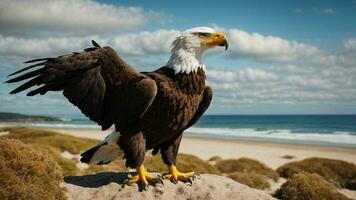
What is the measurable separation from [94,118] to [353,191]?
39.6 feet

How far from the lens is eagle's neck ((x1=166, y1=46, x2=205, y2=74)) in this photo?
18.8ft

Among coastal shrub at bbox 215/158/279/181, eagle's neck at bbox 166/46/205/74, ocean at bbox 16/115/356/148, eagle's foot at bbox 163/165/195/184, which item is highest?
eagle's neck at bbox 166/46/205/74

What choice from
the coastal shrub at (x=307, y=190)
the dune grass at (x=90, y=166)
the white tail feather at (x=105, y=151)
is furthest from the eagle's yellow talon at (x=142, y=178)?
the coastal shrub at (x=307, y=190)

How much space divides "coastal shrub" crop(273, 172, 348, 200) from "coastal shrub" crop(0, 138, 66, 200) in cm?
666

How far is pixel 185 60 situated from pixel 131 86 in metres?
0.85

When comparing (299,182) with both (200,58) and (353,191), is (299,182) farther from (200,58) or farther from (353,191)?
(200,58)

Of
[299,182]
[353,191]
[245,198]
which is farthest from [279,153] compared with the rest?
[245,198]

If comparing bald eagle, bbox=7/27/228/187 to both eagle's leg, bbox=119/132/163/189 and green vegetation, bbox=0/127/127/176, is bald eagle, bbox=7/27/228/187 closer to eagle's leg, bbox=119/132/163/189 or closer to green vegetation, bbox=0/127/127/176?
eagle's leg, bbox=119/132/163/189

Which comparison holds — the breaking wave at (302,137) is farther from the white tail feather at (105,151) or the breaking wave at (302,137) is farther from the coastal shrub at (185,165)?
the white tail feather at (105,151)

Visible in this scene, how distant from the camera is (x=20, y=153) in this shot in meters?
6.08

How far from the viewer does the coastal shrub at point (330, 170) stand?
623 inches

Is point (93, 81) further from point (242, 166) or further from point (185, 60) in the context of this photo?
point (242, 166)

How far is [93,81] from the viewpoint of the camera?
582 centimetres

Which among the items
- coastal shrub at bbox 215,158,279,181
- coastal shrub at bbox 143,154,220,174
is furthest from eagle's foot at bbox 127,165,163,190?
coastal shrub at bbox 215,158,279,181
